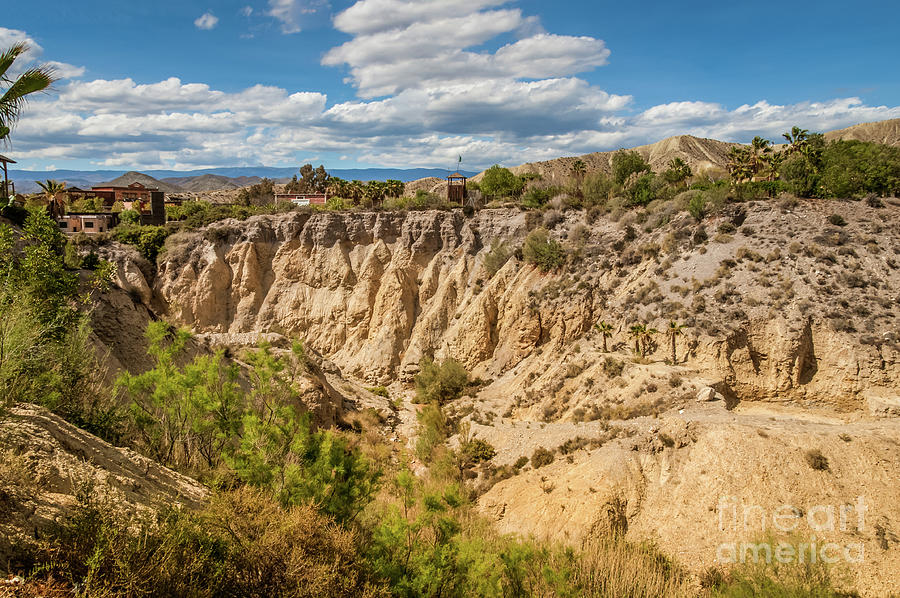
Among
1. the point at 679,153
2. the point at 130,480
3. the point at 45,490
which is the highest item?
the point at 679,153

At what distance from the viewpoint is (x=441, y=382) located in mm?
30844

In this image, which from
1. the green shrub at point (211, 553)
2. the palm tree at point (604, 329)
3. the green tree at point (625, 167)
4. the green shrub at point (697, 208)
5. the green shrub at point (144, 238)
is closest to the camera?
the green shrub at point (211, 553)

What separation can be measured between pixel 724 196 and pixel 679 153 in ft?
211

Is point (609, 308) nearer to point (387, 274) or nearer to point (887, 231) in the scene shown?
point (887, 231)

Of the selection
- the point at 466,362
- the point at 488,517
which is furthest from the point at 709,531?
the point at 466,362

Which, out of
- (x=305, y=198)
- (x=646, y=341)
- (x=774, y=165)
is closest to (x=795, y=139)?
(x=774, y=165)

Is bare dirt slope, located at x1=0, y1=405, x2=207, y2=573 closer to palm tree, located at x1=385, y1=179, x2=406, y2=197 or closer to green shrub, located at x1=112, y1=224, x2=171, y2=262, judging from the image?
green shrub, located at x1=112, y1=224, x2=171, y2=262

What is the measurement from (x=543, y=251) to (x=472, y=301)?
5967mm

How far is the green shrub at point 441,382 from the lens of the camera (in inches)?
1200

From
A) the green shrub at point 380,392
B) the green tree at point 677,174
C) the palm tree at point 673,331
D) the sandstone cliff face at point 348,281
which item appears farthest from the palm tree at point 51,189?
the green tree at point 677,174

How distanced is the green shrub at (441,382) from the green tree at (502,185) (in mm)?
24304

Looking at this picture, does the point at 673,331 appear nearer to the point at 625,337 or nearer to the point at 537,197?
the point at 625,337

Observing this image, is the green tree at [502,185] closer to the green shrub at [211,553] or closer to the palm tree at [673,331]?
the palm tree at [673,331]

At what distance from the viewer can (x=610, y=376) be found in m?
23.7
